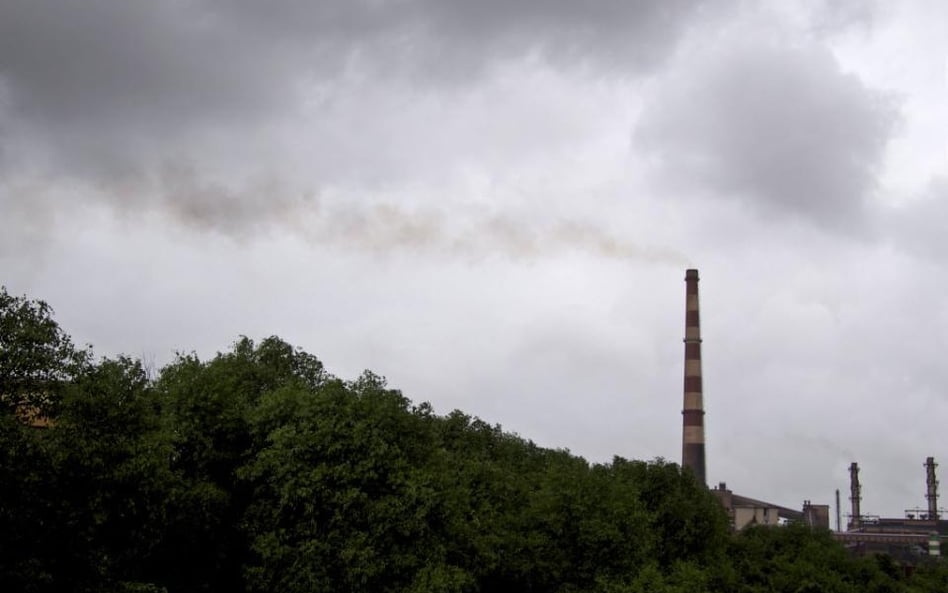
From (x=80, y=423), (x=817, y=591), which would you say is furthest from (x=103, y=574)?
(x=817, y=591)

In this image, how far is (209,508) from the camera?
41.0m

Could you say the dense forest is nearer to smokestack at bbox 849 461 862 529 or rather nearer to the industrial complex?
the industrial complex

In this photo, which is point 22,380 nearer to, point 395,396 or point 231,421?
point 231,421

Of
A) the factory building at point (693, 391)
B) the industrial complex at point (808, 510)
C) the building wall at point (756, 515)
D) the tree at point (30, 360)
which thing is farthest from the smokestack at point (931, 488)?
the tree at point (30, 360)

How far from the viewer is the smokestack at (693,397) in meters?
110

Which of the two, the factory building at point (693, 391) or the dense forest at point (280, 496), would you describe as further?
the factory building at point (693, 391)

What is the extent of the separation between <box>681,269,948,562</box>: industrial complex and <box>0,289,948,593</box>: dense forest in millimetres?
37814

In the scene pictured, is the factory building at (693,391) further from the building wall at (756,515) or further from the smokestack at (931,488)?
the smokestack at (931,488)

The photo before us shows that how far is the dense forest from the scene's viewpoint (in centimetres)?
3180

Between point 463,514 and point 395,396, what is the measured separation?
10.0m

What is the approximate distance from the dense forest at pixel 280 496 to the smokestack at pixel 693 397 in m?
40.0

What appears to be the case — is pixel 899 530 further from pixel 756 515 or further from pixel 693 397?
pixel 693 397

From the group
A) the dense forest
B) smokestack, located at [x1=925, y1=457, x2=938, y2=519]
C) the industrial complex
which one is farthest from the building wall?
the dense forest

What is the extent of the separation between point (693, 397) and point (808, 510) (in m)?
79.5
